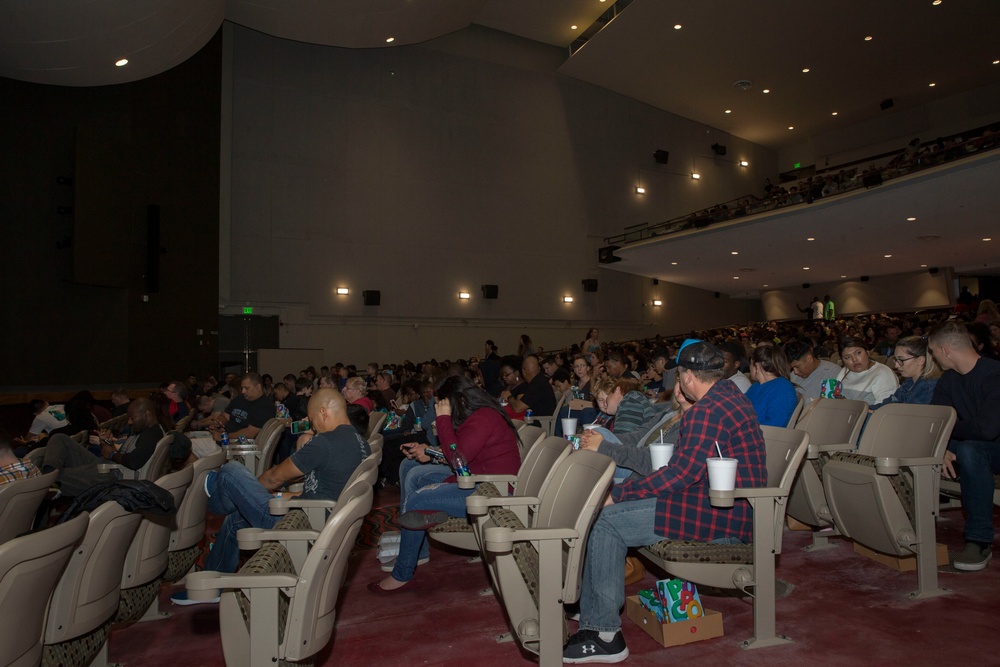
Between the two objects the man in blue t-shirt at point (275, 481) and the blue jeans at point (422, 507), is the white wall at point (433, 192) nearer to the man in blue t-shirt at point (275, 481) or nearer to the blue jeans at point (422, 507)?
the man in blue t-shirt at point (275, 481)

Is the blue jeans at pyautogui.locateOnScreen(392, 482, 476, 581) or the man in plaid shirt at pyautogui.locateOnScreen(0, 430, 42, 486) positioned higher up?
the man in plaid shirt at pyautogui.locateOnScreen(0, 430, 42, 486)

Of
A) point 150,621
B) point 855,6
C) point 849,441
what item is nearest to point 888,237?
point 855,6

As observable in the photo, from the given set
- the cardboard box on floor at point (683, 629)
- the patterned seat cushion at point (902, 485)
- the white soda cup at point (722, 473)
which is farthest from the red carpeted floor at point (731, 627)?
the white soda cup at point (722, 473)

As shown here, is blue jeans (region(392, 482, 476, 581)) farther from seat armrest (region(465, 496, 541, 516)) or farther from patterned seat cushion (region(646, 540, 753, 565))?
patterned seat cushion (region(646, 540, 753, 565))

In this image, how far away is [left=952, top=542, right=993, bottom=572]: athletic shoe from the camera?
10.6ft

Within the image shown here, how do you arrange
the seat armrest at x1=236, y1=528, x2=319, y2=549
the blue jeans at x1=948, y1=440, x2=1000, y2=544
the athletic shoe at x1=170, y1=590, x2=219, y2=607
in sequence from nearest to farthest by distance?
the seat armrest at x1=236, y1=528, x2=319, y2=549 → the blue jeans at x1=948, y1=440, x2=1000, y2=544 → the athletic shoe at x1=170, y1=590, x2=219, y2=607

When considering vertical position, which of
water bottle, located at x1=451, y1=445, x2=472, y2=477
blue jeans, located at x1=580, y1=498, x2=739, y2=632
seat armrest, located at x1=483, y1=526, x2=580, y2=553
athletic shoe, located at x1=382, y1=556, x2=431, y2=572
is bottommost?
athletic shoe, located at x1=382, y1=556, x2=431, y2=572

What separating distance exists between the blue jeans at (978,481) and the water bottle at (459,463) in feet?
7.84

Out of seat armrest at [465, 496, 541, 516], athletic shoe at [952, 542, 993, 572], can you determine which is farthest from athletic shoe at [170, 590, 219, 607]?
athletic shoe at [952, 542, 993, 572]

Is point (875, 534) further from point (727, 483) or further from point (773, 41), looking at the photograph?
point (773, 41)

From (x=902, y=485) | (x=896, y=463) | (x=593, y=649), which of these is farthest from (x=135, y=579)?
(x=902, y=485)

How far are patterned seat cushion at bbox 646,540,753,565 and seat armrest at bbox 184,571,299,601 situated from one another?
4.37 feet

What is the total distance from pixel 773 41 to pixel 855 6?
6.76ft

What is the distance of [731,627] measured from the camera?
112 inches
